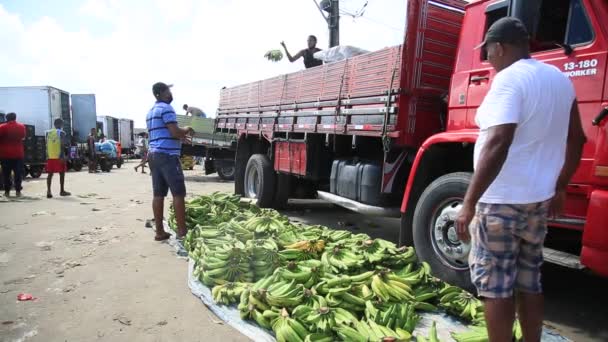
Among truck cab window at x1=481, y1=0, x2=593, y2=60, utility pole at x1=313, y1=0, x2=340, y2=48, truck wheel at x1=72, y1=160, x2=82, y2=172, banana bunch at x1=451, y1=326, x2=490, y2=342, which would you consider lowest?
truck wheel at x1=72, y1=160, x2=82, y2=172

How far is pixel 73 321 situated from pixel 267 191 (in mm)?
5193

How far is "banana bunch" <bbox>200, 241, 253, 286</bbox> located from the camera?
404 centimetres

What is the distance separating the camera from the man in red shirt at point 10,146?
9.99 m

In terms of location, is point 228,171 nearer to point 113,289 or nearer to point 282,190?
point 282,190

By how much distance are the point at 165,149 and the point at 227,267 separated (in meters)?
2.38

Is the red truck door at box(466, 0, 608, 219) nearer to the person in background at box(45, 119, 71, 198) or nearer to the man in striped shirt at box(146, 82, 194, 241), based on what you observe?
the man in striped shirt at box(146, 82, 194, 241)

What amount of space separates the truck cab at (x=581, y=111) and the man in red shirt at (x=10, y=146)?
9963 mm

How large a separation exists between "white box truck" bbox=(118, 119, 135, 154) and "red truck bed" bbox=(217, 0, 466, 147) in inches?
1288

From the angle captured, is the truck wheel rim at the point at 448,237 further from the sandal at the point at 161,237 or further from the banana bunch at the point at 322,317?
the sandal at the point at 161,237

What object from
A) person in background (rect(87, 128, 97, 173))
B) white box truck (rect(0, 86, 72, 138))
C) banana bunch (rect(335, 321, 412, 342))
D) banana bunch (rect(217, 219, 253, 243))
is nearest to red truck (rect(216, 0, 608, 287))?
banana bunch (rect(335, 321, 412, 342))

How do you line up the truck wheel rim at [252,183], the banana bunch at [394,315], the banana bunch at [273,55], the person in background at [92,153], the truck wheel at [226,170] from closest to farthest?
the banana bunch at [394,315]
the truck wheel rim at [252,183]
the banana bunch at [273,55]
the truck wheel at [226,170]
the person in background at [92,153]

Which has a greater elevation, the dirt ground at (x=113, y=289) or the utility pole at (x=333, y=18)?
the utility pole at (x=333, y=18)

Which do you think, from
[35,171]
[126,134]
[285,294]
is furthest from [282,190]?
[126,134]

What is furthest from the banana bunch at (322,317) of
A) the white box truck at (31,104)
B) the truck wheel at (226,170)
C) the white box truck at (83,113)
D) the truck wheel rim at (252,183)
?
the white box truck at (83,113)
